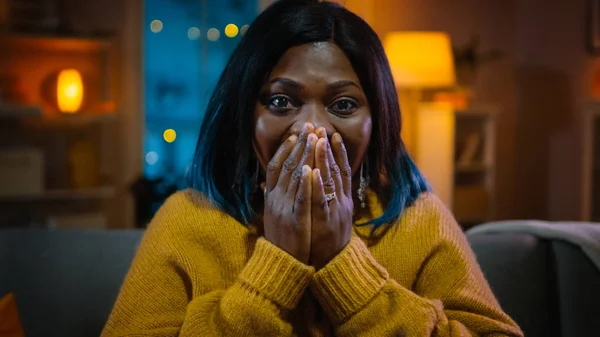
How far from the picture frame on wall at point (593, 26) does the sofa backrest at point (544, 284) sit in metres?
3.03

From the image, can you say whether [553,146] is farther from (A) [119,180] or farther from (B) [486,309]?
(B) [486,309]

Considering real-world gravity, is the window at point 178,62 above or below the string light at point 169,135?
above

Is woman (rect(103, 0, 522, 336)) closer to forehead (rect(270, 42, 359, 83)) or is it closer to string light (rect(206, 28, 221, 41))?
forehead (rect(270, 42, 359, 83))

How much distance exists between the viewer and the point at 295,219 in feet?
2.70

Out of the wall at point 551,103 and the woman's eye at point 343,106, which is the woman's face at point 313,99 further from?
the wall at point 551,103

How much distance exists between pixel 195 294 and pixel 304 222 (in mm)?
190

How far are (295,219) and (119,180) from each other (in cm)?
263

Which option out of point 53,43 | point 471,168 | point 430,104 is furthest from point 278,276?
point 471,168

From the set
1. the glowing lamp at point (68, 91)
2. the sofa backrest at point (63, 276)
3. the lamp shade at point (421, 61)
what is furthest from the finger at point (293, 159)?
the glowing lamp at point (68, 91)

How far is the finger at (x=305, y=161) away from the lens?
0.81 m

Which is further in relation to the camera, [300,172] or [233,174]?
[233,174]

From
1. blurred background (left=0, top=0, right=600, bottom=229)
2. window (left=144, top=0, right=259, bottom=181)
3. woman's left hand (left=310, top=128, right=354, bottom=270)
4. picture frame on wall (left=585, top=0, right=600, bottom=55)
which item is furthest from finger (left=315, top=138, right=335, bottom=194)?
picture frame on wall (left=585, top=0, right=600, bottom=55)

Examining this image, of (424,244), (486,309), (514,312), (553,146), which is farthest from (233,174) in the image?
(553,146)

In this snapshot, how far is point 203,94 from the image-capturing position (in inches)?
102
